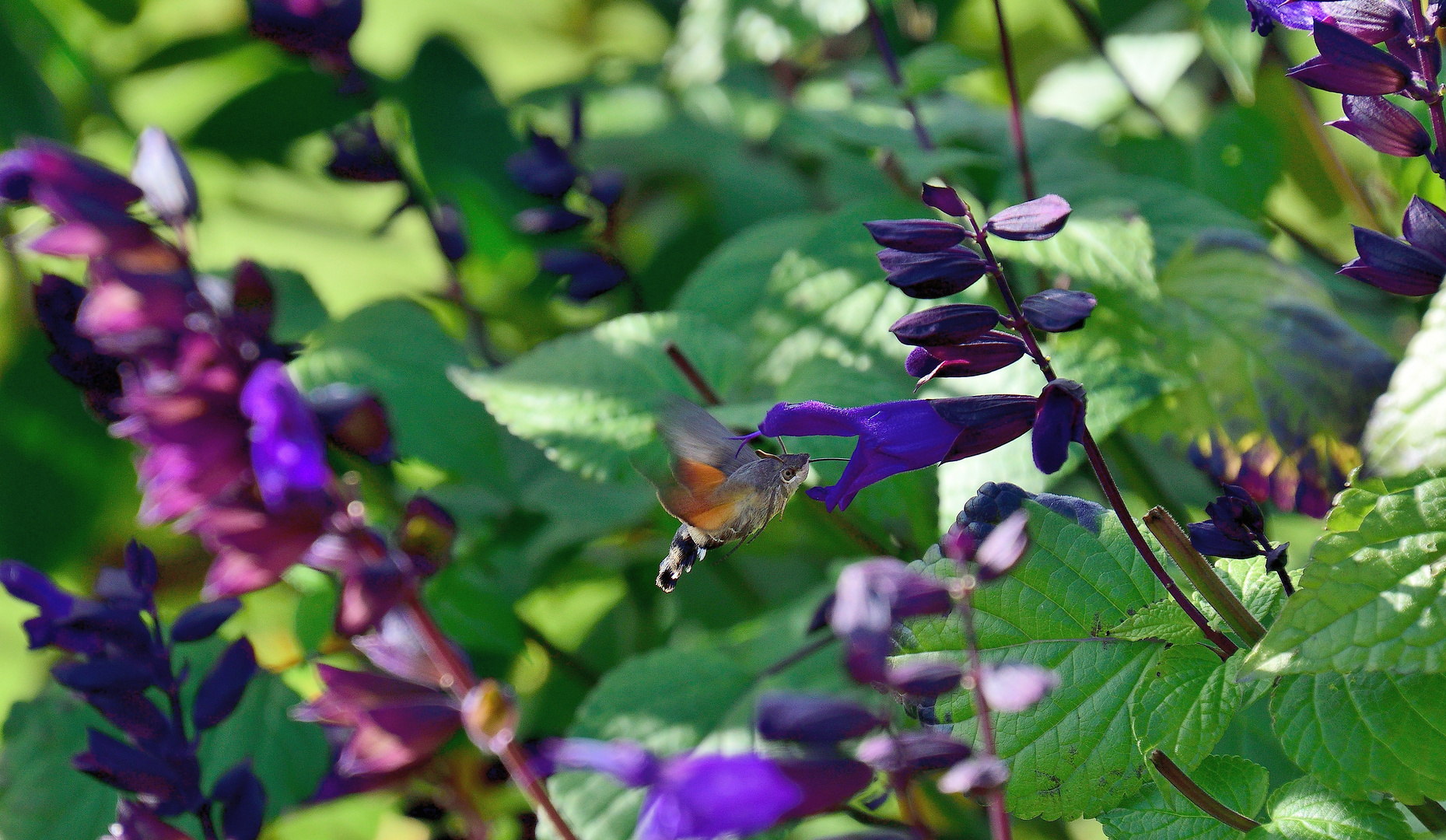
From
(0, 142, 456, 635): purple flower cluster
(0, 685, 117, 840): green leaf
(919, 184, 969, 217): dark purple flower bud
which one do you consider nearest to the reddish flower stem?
(0, 142, 456, 635): purple flower cluster

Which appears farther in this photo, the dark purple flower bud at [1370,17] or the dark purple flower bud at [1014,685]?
the dark purple flower bud at [1370,17]

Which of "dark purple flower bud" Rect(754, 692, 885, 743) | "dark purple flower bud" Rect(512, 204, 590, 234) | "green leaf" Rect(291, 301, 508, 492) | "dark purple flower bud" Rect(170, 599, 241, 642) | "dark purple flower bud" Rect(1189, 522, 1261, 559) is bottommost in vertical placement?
"green leaf" Rect(291, 301, 508, 492)

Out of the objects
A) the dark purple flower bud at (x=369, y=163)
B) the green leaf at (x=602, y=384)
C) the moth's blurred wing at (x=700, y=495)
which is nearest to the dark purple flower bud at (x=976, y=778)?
the moth's blurred wing at (x=700, y=495)

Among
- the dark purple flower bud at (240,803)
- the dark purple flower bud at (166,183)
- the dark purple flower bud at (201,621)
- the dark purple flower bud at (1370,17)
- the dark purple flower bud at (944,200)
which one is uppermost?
the dark purple flower bud at (1370,17)

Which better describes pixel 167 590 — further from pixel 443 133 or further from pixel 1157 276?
pixel 1157 276

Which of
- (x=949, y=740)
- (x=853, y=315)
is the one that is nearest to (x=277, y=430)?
(x=949, y=740)

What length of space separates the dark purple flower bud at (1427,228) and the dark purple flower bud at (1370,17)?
0.23 ft

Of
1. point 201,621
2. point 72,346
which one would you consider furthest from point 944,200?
point 72,346

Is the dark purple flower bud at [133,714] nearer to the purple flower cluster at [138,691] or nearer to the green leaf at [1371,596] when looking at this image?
the purple flower cluster at [138,691]

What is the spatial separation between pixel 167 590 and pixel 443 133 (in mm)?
638

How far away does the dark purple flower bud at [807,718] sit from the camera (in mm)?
290

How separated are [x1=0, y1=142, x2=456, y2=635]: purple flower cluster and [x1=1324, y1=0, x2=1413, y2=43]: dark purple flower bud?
16.0 inches

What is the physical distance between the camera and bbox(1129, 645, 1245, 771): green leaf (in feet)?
1.54

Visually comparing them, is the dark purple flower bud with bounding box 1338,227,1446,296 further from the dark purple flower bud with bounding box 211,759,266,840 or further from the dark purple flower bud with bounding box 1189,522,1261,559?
the dark purple flower bud with bounding box 211,759,266,840
